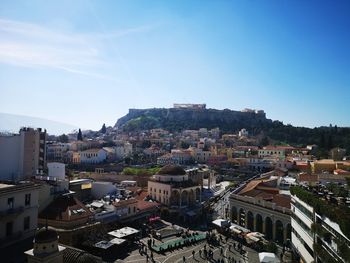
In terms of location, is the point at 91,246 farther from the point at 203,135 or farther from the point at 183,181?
the point at 203,135

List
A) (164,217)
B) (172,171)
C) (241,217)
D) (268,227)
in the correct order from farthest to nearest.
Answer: (172,171)
(164,217)
(241,217)
(268,227)

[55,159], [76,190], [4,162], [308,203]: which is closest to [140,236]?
[76,190]

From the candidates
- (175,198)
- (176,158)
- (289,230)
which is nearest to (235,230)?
(289,230)

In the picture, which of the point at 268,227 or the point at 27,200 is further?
the point at 268,227

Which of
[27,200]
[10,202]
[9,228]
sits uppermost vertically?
[10,202]

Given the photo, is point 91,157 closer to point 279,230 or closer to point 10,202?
point 279,230

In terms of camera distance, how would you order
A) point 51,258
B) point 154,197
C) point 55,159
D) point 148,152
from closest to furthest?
point 51,258 → point 154,197 → point 55,159 → point 148,152

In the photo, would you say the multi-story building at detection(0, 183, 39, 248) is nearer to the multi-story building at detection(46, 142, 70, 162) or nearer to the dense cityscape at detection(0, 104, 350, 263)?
the dense cityscape at detection(0, 104, 350, 263)

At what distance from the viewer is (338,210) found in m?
24.5

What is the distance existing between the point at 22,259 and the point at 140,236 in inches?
704

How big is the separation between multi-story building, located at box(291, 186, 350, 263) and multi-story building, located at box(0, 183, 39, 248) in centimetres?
2294

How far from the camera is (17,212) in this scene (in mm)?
27734

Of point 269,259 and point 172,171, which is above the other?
point 172,171

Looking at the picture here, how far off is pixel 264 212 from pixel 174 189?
18.6m
